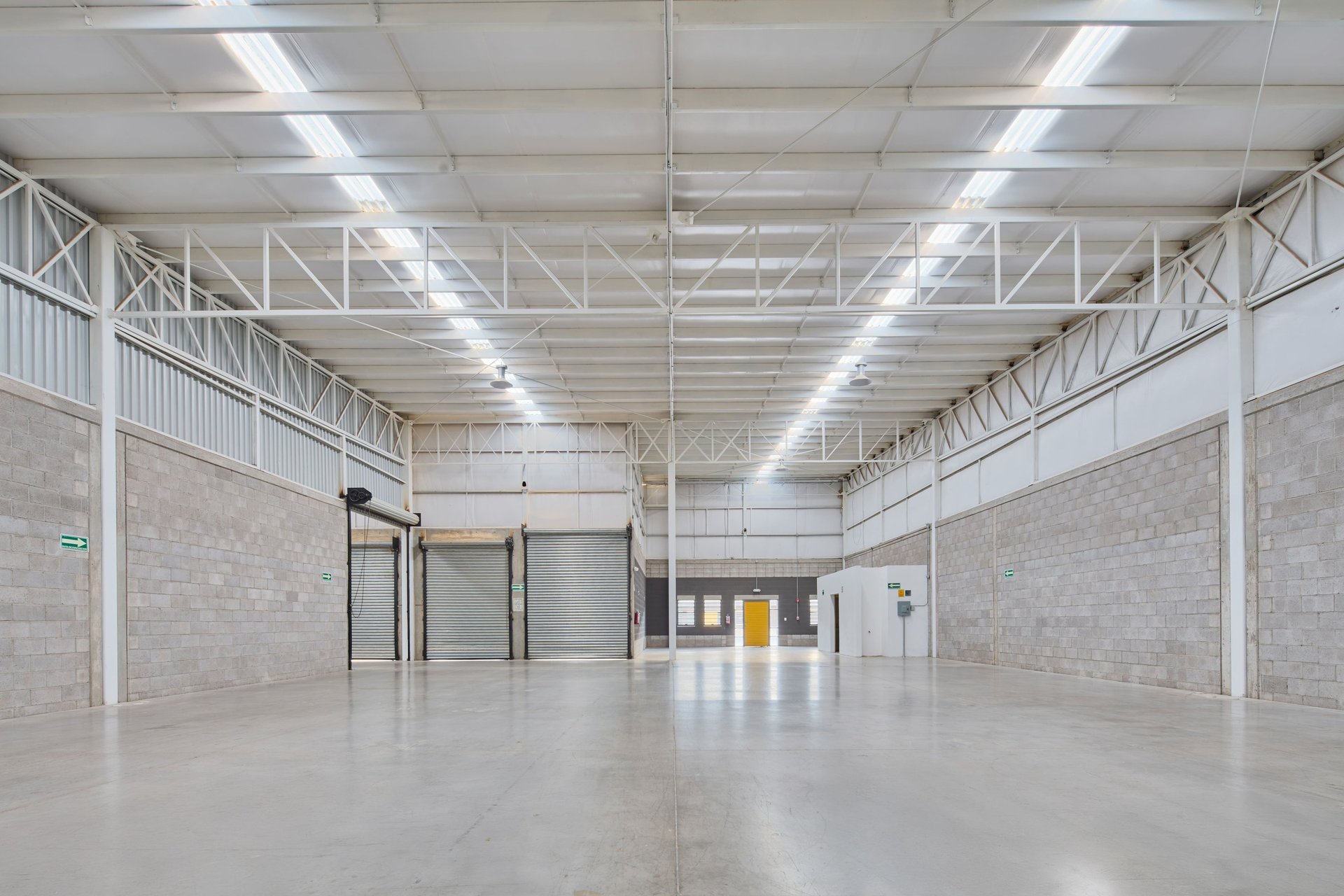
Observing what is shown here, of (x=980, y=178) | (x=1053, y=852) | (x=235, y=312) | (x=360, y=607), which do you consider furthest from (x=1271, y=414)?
(x=360, y=607)

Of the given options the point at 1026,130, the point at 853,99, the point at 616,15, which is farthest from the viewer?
the point at 1026,130

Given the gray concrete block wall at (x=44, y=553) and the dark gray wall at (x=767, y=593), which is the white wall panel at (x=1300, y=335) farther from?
the dark gray wall at (x=767, y=593)

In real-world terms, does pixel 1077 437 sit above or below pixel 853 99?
below

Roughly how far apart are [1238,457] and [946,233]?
6197 mm

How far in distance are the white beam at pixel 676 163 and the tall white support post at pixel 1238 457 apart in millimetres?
2247

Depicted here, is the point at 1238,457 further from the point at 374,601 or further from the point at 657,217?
the point at 374,601

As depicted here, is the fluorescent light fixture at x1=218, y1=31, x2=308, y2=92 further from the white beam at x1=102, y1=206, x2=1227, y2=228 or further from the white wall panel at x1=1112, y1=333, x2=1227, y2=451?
the white wall panel at x1=1112, y1=333, x2=1227, y2=451

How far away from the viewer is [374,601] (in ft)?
108

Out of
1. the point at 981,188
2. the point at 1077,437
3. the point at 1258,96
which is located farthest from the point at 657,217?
the point at 1077,437

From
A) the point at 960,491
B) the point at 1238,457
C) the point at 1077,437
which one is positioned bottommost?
the point at 960,491

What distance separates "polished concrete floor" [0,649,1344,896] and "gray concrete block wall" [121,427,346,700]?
397cm

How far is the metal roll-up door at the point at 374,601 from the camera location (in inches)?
1288

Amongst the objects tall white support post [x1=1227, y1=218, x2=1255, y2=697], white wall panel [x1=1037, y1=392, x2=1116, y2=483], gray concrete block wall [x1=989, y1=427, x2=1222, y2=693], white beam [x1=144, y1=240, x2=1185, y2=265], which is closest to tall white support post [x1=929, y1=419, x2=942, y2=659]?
gray concrete block wall [x1=989, y1=427, x2=1222, y2=693]

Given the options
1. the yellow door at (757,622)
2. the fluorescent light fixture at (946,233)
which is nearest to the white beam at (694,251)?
the fluorescent light fixture at (946,233)
